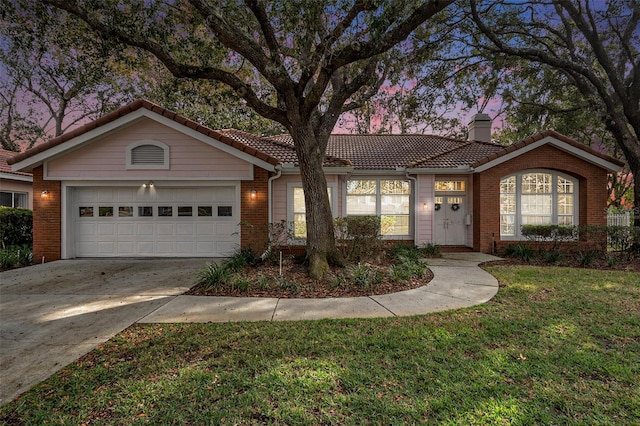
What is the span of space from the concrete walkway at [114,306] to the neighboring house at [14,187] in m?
7.50

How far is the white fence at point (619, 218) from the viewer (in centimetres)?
1202

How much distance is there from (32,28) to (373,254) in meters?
10.3

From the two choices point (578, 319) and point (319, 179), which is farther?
point (319, 179)

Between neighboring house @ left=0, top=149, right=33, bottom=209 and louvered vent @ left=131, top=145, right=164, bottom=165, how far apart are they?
22.8ft

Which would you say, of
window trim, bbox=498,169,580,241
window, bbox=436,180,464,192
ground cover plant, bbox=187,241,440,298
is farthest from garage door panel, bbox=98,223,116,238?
window trim, bbox=498,169,580,241

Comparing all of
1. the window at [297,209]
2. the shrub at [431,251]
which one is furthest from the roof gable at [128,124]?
the shrub at [431,251]

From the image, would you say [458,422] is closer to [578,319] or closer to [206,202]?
[578,319]

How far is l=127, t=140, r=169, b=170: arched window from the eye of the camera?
32.1ft

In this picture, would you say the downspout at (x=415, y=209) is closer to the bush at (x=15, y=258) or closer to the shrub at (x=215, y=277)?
the shrub at (x=215, y=277)

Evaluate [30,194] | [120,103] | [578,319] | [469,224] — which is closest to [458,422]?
[578,319]

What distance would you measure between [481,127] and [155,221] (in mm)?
14818

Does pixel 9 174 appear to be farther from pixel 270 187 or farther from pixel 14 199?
pixel 270 187

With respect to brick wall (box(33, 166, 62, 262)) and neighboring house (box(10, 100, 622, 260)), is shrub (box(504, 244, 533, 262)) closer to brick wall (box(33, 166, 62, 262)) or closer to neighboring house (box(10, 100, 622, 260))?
neighboring house (box(10, 100, 622, 260))

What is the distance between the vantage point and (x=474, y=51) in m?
11.6
